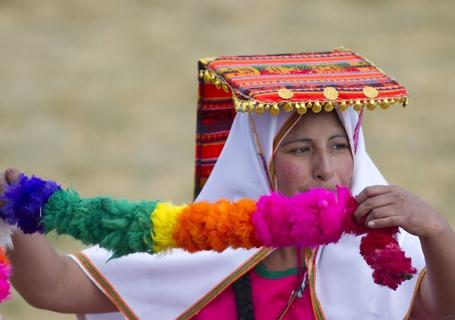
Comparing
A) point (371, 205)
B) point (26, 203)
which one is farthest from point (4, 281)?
point (371, 205)

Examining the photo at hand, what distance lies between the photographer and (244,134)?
4750 mm

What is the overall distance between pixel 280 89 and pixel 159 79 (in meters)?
7.80

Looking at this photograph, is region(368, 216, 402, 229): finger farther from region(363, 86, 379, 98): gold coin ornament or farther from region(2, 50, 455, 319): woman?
region(363, 86, 379, 98): gold coin ornament

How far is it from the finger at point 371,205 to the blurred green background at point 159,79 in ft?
15.4

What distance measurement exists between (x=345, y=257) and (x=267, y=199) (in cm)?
60

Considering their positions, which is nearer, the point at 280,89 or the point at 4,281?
the point at 4,281

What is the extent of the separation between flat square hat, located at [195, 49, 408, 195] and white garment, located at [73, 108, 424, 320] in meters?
0.14

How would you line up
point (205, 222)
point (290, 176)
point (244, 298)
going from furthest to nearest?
point (244, 298)
point (290, 176)
point (205, 222)

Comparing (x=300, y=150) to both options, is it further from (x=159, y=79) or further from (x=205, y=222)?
(x=159, y=79)

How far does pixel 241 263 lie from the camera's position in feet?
15.2

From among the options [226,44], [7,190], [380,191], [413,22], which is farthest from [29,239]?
[413,22]

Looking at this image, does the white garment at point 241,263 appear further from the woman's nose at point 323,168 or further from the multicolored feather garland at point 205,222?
the multicolored feather garland at point 205,222

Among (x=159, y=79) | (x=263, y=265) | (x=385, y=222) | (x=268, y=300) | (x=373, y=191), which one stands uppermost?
(x=159, y=79)

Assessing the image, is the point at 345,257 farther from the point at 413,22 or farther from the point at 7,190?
the point at 413,22
